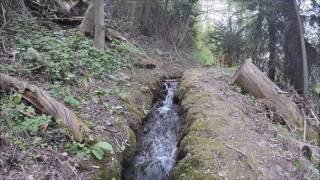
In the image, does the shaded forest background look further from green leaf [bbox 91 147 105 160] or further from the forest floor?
green leaf [bbox 91 147 105 160]

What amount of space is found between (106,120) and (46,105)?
1345 millimetres

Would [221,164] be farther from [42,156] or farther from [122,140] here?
[42,156]

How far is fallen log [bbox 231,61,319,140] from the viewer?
866cm

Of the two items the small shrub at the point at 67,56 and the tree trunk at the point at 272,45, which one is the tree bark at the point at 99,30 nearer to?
the small shrub at the point at 67,56

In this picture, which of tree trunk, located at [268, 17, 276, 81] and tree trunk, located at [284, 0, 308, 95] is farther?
tree trunk, located at [268, 17, 276, 81]

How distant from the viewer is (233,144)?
5832 millimetres

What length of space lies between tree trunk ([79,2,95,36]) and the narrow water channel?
11.3 ft

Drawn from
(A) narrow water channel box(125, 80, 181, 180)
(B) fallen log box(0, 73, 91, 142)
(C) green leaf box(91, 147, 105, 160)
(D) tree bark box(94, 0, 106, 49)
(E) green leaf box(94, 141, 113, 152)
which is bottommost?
(A) narrow water channel box(125, 80, 181, 180)

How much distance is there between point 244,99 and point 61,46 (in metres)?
4.77

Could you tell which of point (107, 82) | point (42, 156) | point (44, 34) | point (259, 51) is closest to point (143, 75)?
point (107, 82)

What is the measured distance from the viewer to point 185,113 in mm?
8031

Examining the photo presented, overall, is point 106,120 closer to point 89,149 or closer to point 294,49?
point 89,149

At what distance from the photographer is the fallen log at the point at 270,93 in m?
8.66

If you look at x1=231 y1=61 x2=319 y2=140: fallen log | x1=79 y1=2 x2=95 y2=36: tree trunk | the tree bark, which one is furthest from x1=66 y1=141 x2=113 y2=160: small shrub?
x1=79 y1=2 x2=95 y2=36: tree trunk
